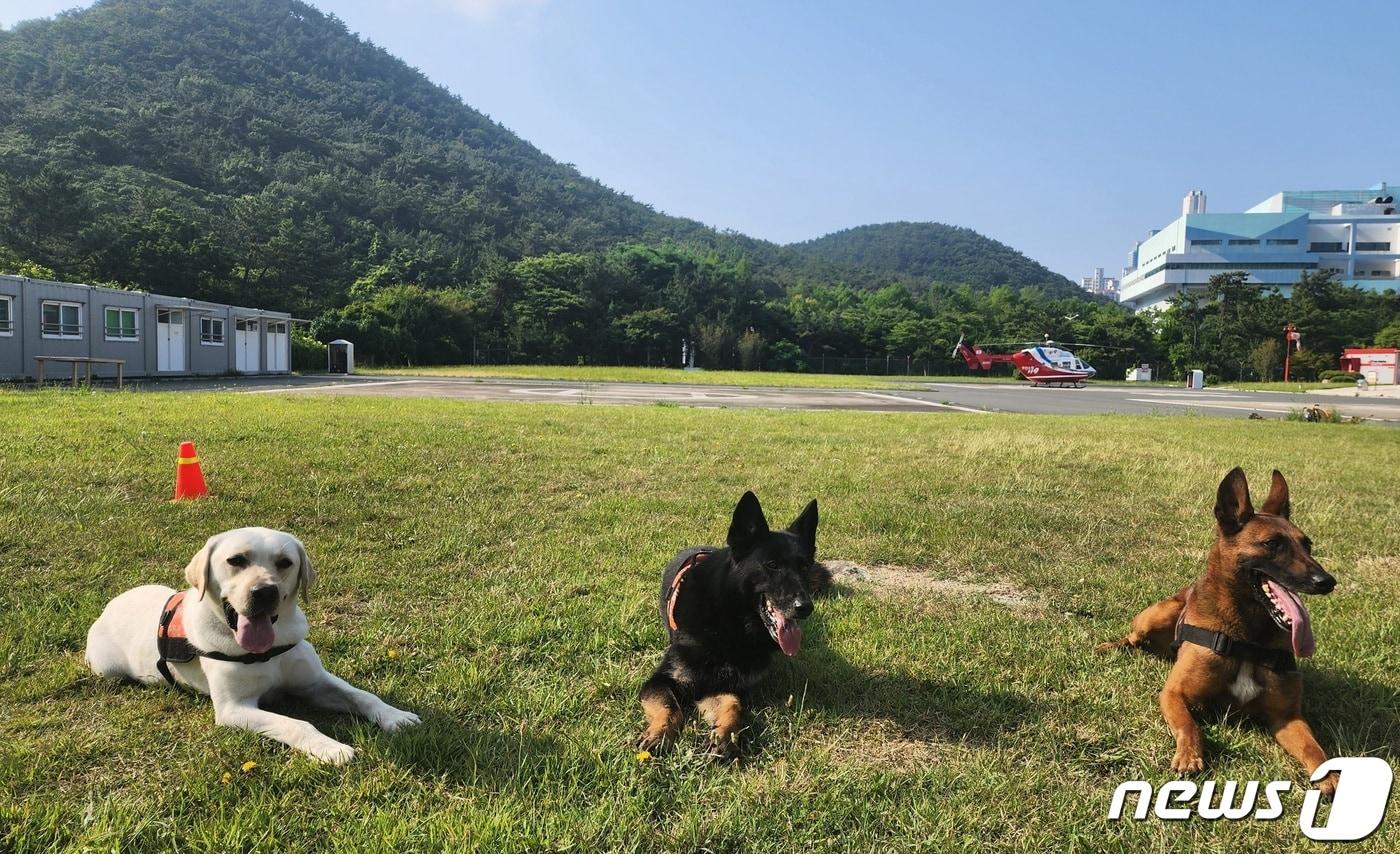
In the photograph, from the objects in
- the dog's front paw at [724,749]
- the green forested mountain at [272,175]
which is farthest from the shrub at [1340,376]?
the green forested mountain at [272,175]

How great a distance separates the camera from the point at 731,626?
260cm

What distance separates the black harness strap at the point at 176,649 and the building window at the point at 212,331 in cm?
3085

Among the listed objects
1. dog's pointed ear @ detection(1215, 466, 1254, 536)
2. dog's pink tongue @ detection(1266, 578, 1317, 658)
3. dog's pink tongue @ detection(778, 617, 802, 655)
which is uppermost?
dog's pointed ear @ detection(1215, 466, 1254, 536)

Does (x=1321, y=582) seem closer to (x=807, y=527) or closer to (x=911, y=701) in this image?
(x=911, y=701)

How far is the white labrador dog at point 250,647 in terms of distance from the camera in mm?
→ 2283

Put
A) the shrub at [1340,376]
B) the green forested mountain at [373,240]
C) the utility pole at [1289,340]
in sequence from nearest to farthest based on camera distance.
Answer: the shrub at [1340,376] → the green forested mountain at [373,240] → the utility pole at [1289,340]

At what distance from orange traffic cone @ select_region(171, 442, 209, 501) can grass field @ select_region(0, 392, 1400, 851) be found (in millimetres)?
169

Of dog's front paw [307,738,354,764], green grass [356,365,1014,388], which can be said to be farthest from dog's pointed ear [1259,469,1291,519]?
→ green grass [356,365,1014,388]

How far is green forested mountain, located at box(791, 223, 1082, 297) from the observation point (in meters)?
132

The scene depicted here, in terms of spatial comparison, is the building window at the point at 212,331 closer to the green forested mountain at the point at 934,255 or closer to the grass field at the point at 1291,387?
the grass field at the point at 1291,387

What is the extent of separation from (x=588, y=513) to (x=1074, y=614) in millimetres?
3391

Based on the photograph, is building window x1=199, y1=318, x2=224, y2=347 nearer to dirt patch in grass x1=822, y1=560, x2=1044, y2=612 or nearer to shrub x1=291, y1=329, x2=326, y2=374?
shrub x1=291, y1=329, x2=326, y2=374

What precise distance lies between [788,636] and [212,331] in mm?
33072

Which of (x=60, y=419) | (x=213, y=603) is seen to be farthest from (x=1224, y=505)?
(x=60, y=419)
